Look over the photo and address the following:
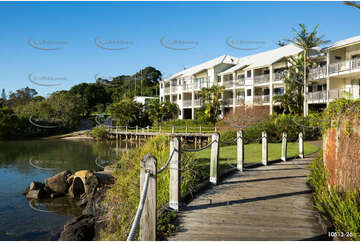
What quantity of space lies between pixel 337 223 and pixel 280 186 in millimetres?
2982

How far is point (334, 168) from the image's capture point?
5.82m

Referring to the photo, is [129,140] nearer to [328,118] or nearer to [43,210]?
[43,210]

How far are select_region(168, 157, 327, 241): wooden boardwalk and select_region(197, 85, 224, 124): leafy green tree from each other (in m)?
30.9

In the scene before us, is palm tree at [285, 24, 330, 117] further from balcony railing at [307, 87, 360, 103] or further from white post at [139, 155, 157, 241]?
white post at [139, 155, 157, 241]

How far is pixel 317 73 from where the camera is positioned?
2917cm

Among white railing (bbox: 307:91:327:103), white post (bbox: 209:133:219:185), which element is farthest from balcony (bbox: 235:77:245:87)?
white post (bbox: 209:133:219:185)

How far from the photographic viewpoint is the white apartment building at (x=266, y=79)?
2722 cm

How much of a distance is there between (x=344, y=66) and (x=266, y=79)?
9.67 metres

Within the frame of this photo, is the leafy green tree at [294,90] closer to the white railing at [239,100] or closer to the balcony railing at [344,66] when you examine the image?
the balcony railing at [344,66]

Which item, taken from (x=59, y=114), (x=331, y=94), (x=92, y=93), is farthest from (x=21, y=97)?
(x=331, y=94)

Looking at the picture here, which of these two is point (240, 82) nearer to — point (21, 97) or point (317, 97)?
point (317, 97)

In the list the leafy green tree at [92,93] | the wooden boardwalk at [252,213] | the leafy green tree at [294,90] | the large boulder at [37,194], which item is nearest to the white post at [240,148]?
the wooden boardwalk at [252,213]

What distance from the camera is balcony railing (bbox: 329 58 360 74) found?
1010 inches

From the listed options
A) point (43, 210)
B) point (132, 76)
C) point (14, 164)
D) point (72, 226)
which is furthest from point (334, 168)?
point (132, 76)
